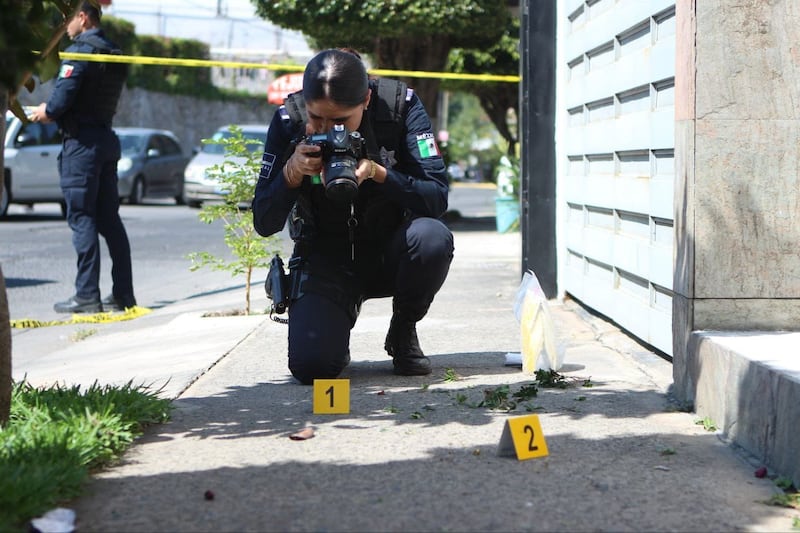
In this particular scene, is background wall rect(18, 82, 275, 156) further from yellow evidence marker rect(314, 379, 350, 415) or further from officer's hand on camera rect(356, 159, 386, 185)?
yellow evidence marker rect(314, 379, 350, 415)

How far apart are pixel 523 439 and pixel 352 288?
1.49m

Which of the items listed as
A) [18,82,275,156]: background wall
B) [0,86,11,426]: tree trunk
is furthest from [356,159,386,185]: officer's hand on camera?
[18,82,275,156]: background wall

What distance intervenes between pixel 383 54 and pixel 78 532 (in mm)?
16678

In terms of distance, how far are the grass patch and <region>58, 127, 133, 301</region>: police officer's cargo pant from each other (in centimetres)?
375

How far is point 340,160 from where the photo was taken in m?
4.23

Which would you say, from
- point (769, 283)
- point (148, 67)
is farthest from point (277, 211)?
point (148, 67)

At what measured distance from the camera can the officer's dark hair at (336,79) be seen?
4.26 m

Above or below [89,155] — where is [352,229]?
below

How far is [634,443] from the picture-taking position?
12.2 ft

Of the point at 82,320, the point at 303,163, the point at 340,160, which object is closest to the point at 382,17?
the point at 82,320

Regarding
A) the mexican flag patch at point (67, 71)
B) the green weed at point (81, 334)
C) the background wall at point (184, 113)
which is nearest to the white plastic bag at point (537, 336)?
the green weed at point (81, 334)

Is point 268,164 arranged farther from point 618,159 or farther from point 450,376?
point 618,159

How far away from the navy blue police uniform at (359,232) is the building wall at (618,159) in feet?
3.27

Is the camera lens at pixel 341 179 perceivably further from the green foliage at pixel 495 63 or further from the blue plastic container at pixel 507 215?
the green foliage at pixel 495 63
